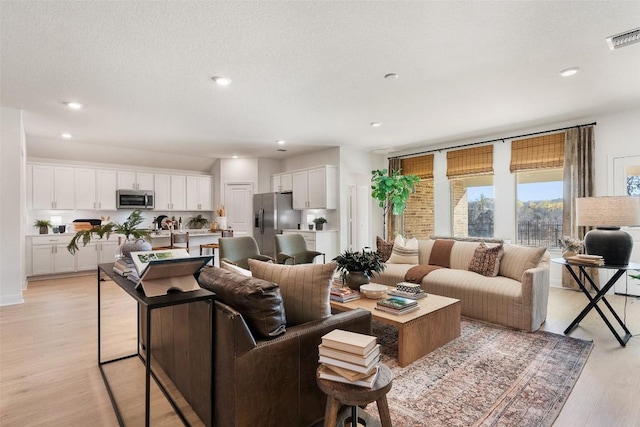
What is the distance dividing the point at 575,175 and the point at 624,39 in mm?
2802

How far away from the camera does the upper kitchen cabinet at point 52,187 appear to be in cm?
628

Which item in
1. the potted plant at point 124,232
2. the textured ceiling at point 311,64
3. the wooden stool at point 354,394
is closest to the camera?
the wooden stool at point 354,394

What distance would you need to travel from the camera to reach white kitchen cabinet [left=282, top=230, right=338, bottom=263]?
648 cm

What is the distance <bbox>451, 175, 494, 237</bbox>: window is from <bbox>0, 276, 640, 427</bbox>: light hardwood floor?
2212mm

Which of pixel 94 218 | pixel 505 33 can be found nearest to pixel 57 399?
pixel 505 33

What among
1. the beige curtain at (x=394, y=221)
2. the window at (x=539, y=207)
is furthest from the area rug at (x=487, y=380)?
the beige curtain at (x=394, y=221)

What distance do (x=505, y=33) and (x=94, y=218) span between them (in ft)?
26.5

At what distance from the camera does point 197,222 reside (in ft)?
27.1

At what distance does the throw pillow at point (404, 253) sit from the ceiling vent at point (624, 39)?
3.03 m

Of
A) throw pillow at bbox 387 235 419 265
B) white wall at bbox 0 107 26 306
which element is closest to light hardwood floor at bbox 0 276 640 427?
white wall at bbox 0 107 26 306

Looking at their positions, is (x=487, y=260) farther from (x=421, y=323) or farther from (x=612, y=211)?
(x=421, y=323)

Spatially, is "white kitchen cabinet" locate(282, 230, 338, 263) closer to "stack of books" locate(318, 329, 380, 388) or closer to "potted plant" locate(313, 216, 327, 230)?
"potted plant" locate(313, 216, 327, 230)

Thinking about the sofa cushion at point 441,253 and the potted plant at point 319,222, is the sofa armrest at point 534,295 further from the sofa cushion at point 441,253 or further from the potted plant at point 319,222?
the potted plant at point 319,222

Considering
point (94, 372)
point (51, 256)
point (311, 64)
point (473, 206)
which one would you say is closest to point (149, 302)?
point (94, 372)
